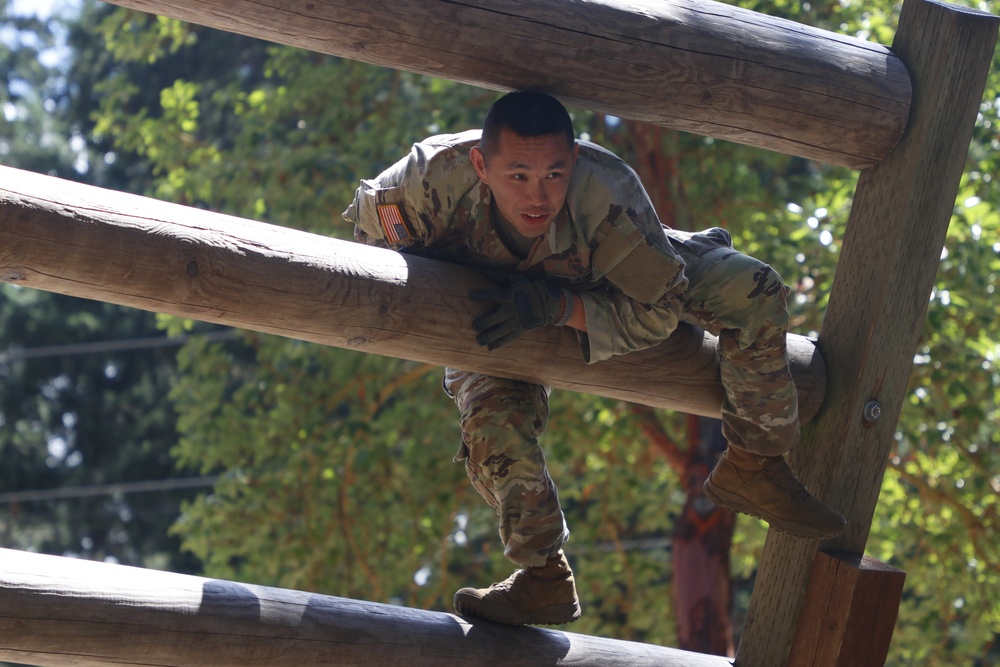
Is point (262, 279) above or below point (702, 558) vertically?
above

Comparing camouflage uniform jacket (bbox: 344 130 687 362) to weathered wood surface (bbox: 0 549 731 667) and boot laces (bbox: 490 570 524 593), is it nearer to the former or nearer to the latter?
boot laces (bbox: 490 570 524 593)

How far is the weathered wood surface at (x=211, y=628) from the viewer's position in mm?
1926

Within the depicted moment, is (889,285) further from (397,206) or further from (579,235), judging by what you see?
(397,206)

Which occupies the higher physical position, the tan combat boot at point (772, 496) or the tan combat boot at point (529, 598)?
the tan combat boot at point (772, 496)

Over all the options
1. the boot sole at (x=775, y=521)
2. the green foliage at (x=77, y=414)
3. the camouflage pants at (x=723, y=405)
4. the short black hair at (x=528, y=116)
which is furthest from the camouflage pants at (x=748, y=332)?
the green foliage at (x=77, y=414)

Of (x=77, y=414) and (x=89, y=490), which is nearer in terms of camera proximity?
(x=89, y=490)

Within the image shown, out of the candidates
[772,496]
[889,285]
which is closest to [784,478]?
[772,496]

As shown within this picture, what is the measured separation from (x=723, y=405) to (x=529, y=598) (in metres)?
0.57

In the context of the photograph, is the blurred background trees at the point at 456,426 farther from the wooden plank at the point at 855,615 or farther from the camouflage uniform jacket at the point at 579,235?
the camouflage uniform jacket at the point at 579,235

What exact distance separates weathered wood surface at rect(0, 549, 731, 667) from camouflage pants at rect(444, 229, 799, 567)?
209 mm

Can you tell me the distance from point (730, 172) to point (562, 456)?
6.08ft

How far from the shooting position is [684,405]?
2.36 metres

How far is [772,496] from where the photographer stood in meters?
2.34

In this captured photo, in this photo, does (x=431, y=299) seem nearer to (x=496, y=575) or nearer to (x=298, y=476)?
(x=298, y=476)
